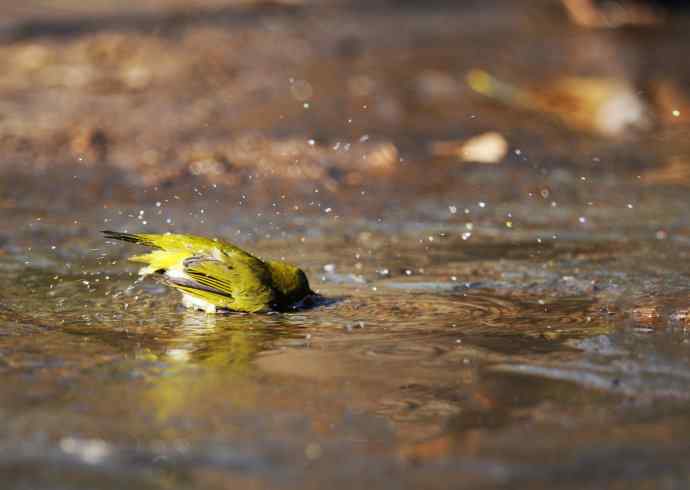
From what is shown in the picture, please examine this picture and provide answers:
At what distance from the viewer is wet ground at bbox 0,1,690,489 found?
11.7 ft

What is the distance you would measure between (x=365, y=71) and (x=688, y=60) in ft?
11.0

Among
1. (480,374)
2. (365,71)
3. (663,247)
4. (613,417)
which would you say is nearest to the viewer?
(613,417)

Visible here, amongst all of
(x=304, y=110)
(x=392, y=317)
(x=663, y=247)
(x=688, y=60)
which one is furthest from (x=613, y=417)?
(x=688, y=60)

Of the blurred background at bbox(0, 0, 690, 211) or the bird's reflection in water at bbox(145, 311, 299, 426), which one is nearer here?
the bird's reflection in water at bbox(145, 311, 299, 426)

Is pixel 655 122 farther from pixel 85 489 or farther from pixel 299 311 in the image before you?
pixel 85 489

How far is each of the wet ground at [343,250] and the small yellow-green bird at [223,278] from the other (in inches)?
4.6

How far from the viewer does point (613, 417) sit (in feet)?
12.5

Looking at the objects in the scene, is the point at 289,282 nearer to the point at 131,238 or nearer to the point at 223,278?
the point at 223,278

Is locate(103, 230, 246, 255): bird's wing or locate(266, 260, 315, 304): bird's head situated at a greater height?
locate(103, 230, 246, 255): bird's wing

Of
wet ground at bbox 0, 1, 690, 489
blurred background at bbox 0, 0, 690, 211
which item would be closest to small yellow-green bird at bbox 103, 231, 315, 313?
wet ground at bbox 0, 1, 690, 489

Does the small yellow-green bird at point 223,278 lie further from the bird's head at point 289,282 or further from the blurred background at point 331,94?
the blurred background at point 331,94

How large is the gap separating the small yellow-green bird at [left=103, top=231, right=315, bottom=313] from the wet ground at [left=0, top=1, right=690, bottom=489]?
12cm

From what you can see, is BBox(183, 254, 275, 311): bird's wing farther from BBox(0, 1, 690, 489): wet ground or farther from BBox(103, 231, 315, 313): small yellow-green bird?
BBox(0, 1, 690, 489): wet ground

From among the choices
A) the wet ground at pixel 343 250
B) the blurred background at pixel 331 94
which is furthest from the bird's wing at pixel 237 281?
the blurred background at pixel 331 94
